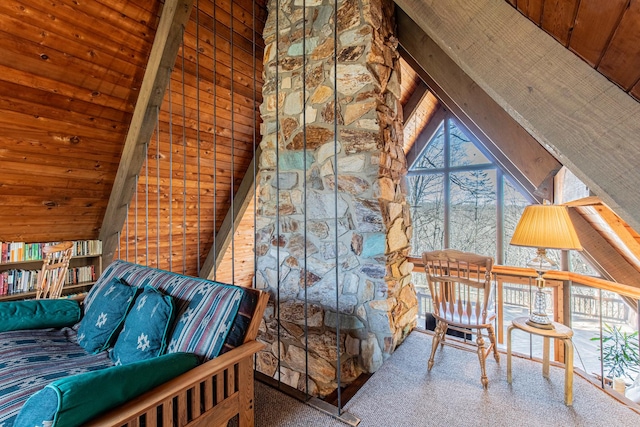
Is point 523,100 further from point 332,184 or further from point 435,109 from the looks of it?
point 435,109

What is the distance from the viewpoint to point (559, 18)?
798 millimetres

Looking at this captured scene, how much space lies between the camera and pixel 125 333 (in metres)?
1.50

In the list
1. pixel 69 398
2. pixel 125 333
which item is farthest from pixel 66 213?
pixel 69 398

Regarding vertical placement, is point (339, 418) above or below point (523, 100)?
below

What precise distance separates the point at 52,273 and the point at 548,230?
4.24 m

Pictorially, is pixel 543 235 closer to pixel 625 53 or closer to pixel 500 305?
pixel 500 305

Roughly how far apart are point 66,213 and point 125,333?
2.48 metres

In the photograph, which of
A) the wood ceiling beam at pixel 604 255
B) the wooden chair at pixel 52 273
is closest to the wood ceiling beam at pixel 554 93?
the wood ceiling beam at pixel 604 255

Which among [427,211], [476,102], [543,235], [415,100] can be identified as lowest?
[543,235]

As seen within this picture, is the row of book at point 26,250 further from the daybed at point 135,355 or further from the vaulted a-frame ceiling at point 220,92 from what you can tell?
the daybed at point 135,355

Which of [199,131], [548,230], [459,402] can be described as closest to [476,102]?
[548,230]

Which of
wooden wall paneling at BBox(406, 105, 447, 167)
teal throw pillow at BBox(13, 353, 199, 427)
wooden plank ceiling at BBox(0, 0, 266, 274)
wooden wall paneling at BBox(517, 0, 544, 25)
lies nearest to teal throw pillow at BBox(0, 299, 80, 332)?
wooden plank ceiling at BBox(0, 0, 266, 274)

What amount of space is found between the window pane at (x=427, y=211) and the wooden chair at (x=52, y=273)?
16.0ft

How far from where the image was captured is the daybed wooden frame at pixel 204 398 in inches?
37.9
